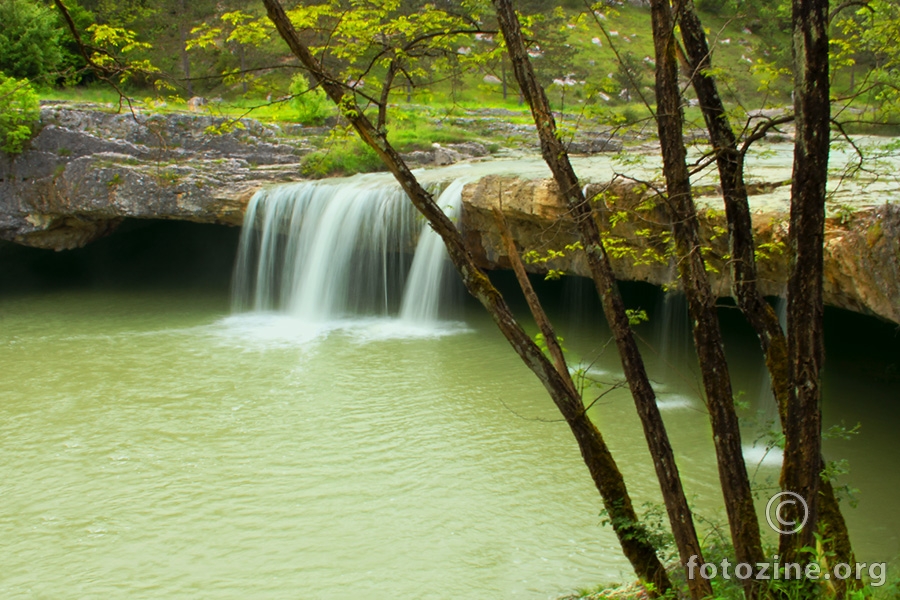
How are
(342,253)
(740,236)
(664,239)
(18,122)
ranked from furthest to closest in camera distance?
(18,122)
(342,253)
(664,239)
(740,236)

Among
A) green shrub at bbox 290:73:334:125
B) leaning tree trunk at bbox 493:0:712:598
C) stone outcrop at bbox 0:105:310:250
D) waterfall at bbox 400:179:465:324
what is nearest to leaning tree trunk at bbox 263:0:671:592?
leaning tree trunk at bbox 493:0:712:598

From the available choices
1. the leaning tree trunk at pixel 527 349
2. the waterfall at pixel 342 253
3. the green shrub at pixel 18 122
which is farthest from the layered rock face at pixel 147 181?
the leaning tree trunk at pixel 527 349

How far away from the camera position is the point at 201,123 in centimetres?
1488

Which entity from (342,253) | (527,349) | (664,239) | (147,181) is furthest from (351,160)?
(527,349)

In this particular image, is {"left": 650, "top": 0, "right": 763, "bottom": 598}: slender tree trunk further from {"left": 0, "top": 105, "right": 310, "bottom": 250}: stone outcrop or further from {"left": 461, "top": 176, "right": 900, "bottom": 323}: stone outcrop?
{"left": 0, "top": 105, "right": 310, "bottom": 250}: stone outcrop

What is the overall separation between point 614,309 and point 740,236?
79 cm

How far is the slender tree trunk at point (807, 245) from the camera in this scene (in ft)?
9.27

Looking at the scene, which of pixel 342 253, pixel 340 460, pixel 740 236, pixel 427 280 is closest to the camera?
pixel 740 236

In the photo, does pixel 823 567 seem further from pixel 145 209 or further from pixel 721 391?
pixel 145 209

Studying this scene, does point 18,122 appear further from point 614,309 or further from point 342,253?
point 614,309

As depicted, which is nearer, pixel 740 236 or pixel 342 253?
pixel 740 236

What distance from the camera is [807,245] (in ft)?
9.61

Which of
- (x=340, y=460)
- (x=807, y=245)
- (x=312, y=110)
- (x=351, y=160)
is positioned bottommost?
(x=340, y=460)

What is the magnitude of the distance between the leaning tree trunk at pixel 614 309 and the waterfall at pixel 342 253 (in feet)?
27.7
